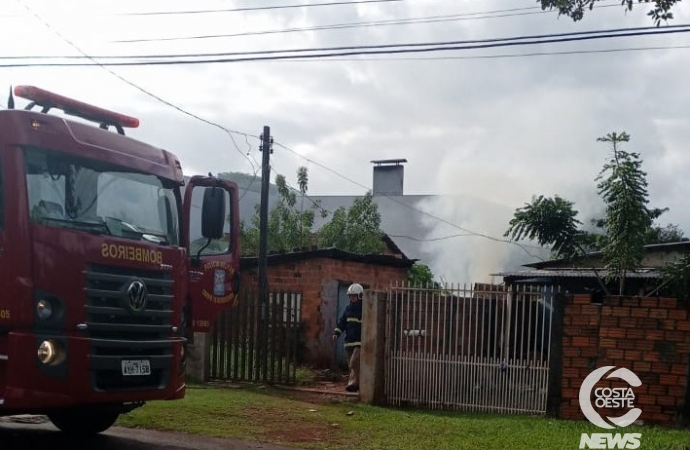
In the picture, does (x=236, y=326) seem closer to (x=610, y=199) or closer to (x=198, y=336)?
(x=198, y=336)

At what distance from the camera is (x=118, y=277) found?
6.70 meters

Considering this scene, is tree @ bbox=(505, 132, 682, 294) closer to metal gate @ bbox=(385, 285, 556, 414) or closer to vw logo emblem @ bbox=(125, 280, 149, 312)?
metal gate @ bbox=(385, 285, 556, 414)

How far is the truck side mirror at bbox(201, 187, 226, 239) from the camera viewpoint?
8.31 meters

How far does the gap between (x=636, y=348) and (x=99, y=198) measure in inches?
260

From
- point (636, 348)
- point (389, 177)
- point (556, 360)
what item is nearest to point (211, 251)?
point (556, 360)

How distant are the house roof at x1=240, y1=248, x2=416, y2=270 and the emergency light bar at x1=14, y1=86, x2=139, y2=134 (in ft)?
26.6

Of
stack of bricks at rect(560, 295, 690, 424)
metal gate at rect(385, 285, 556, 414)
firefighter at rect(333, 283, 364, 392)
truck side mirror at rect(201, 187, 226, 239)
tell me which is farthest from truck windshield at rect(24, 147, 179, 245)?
stack of bricks at rect(560, 295, 690, 424)

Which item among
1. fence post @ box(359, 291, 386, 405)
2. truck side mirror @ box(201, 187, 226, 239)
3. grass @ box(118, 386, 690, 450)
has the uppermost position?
truck side mirror @ box(201, 187, 226, 239)

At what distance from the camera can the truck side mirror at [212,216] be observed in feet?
27.3

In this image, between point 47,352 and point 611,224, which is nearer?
point 47,352

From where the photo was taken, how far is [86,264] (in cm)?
646

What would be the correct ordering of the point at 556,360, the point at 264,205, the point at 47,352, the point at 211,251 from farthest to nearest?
the point at 264,205 < the point at 211,251 < the point at 556,360 < the point at 47,352

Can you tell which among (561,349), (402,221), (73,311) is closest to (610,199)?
(561,349)

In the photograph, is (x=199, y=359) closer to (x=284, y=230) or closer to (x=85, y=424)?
(x=85, y=424)
